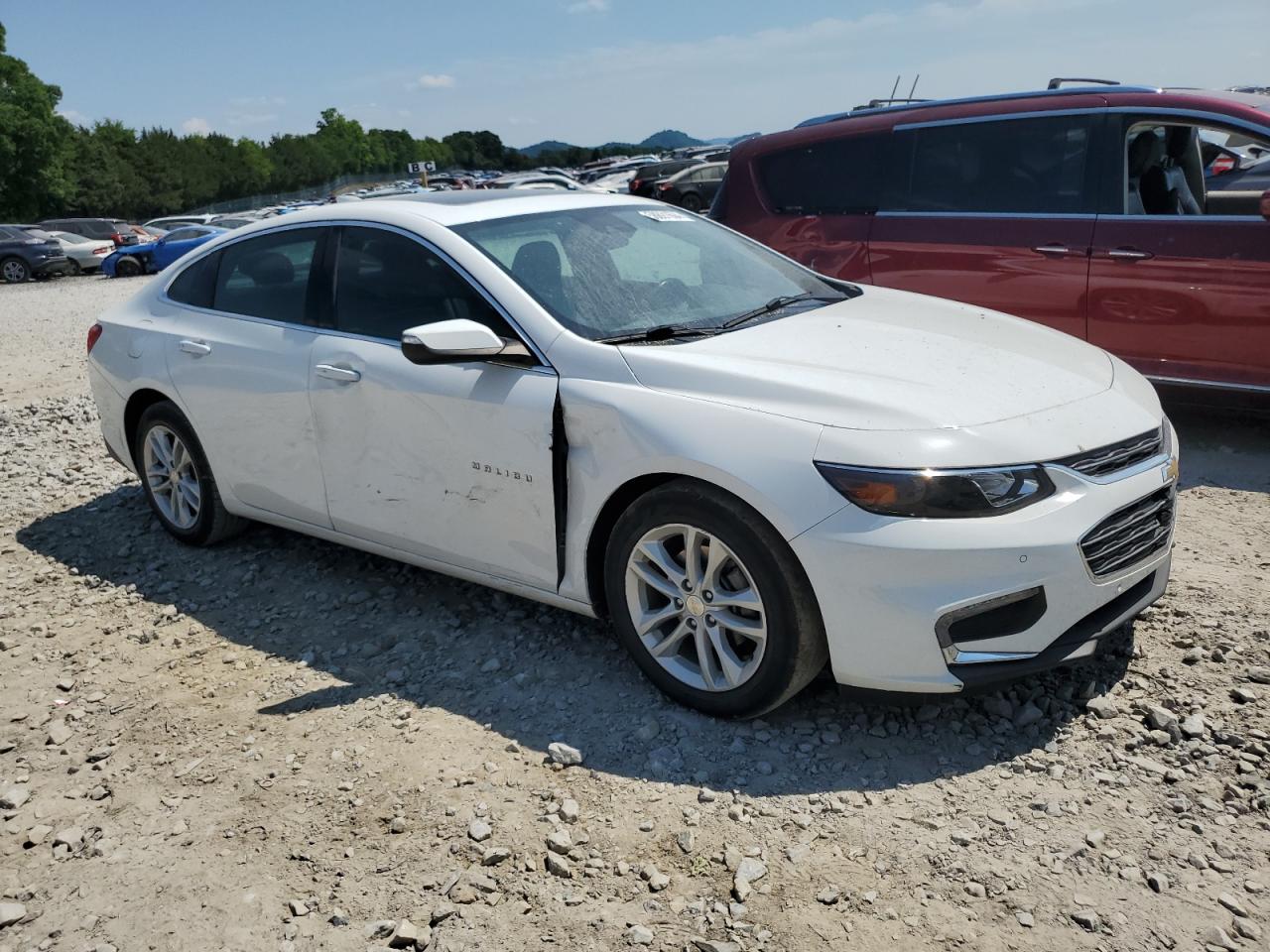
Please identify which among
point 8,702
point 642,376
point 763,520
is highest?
point 642,376

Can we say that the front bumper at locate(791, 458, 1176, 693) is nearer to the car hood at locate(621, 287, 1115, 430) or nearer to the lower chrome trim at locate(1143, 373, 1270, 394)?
the car hood at locate(621, 287, 1115, 430)

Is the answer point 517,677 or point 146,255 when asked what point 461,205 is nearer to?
point 517,677

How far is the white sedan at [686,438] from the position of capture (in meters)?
3.01

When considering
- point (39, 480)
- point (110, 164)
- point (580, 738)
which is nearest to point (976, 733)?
point (580, 738)

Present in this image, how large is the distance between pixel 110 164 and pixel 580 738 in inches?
3162

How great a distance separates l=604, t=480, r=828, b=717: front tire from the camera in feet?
10.3

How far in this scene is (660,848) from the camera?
2.91 meters

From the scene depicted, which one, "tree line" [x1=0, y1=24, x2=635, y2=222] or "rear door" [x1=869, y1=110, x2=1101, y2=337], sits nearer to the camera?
"rear door" [x1=869, y1=110, x2=1101, y2=337]

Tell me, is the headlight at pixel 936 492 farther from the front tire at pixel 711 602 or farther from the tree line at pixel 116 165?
the tree line at pixel 116 165

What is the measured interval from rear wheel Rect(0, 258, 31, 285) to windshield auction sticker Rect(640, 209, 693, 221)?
28010mm

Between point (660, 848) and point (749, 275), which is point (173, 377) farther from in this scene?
point (660, 848)

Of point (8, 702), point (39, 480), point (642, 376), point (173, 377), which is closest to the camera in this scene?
point (642, 376)

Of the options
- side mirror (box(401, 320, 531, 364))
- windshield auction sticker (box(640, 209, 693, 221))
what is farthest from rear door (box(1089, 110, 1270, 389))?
side mirror (box(401, 320, 531, 364))

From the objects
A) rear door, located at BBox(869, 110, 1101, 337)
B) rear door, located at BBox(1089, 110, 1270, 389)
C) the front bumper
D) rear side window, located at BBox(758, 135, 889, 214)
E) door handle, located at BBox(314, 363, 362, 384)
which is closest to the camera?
the front bumper
